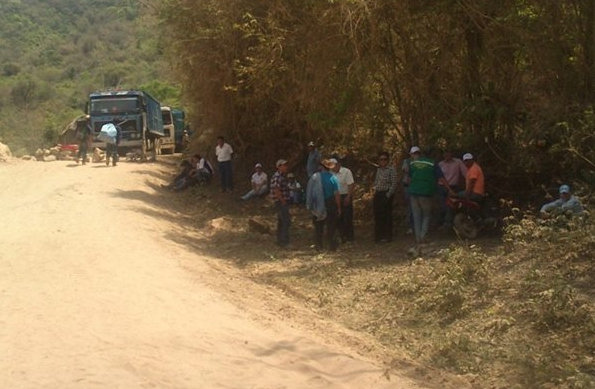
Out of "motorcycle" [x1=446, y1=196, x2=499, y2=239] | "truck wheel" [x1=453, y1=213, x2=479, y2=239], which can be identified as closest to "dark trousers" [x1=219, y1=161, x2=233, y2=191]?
"motorcycle" [x1=446, y1=196, x2=499, y2=239]

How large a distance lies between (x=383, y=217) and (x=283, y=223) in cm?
182

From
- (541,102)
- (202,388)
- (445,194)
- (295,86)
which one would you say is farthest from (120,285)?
(295,86)

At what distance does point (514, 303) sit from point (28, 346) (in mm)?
5070

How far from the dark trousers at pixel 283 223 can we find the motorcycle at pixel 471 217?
9.78 feet

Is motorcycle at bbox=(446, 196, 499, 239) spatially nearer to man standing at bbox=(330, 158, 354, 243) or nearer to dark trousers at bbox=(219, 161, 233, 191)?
man standing at bbox=(330, 158, 354, 243)

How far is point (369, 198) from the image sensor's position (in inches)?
653

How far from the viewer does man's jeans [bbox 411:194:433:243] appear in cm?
1231

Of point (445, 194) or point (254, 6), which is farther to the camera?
point (254, 6)

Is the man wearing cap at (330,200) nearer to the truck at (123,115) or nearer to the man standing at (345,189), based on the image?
the man standing at (345,189)

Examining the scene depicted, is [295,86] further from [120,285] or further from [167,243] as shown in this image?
[120,285]

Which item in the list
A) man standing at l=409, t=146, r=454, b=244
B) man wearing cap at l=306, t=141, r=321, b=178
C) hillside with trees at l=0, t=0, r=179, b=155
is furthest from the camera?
hillside with trees at l=0, t=0, r=179, b=155

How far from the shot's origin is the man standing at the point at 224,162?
64.3 ft

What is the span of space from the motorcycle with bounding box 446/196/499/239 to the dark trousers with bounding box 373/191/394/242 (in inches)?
54.2

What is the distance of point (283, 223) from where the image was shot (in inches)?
539
